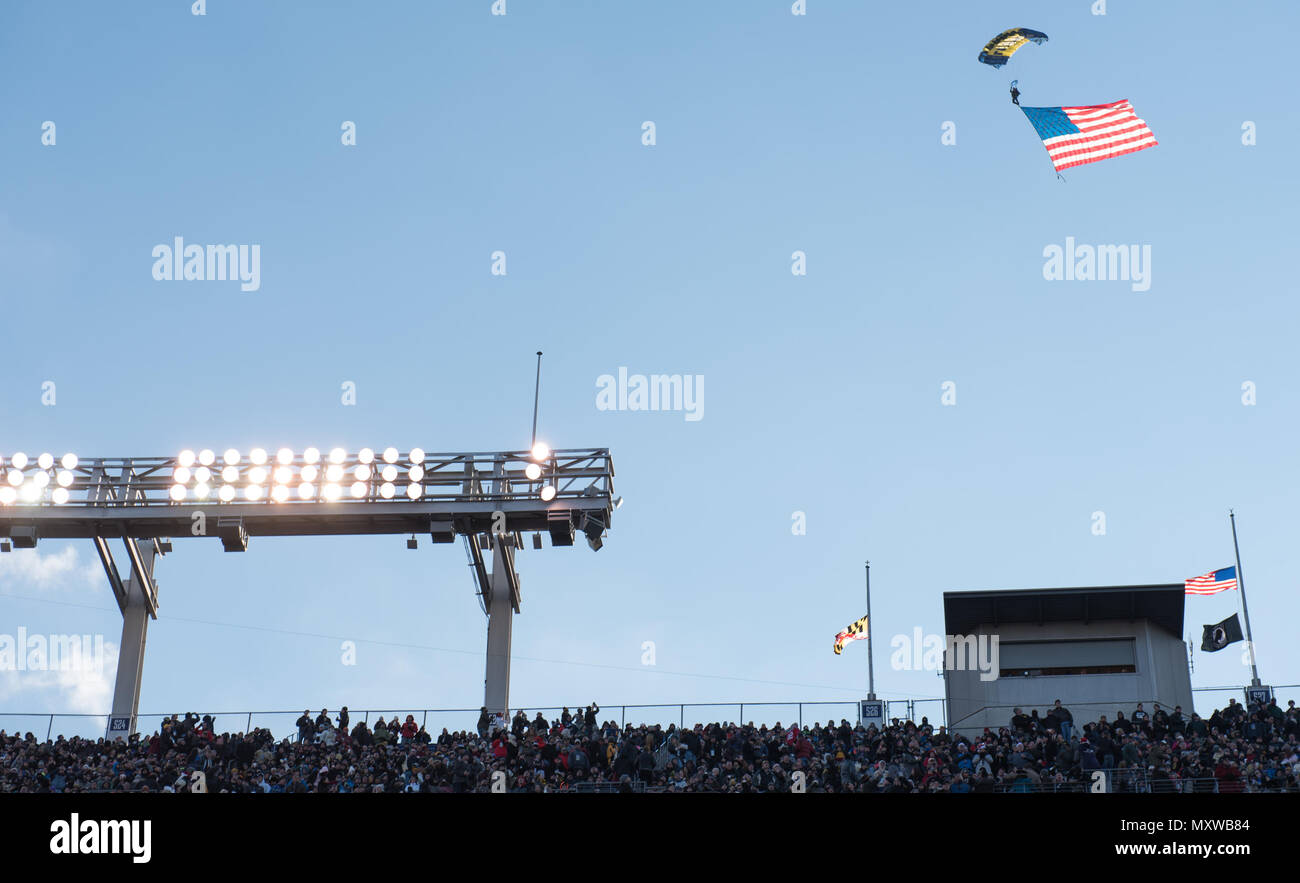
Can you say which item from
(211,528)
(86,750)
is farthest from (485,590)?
(86,750)

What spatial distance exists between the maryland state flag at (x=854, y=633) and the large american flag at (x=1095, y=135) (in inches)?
647

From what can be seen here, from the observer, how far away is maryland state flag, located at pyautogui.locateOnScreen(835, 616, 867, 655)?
47.0m

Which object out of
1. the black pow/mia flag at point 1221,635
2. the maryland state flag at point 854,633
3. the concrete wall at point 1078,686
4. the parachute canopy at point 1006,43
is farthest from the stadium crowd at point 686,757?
the parachute canopy at point 1006,43

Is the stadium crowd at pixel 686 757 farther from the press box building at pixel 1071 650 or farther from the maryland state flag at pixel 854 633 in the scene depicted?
the maryland state flag at pixel 854 633

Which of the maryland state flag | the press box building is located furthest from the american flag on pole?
the maryland state flag

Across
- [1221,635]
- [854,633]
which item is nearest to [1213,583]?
[1221,635]

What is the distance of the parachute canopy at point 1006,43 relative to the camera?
1462 inches

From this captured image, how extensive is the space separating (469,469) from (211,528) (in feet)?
23.4

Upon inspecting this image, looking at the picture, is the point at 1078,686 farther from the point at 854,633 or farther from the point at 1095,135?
the point at 1095,135

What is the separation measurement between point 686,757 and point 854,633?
42.6 ft
